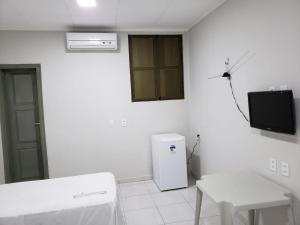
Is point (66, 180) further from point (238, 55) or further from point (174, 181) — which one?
point (238, 55)

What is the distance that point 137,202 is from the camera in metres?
3.46

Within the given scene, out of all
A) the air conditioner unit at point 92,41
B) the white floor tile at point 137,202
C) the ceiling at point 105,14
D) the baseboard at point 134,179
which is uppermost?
the ceiling at point 105,14

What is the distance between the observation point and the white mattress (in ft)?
6.97

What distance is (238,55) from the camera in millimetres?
2740

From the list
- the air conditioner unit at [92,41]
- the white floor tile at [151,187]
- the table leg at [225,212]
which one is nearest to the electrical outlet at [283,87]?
the table leg at [225,212]

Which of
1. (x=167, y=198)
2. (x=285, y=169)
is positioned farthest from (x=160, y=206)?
(x=285, y=169)

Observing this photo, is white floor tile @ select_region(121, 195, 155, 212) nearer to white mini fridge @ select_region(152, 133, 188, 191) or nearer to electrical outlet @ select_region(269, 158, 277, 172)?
white mini fridge @ select_region(152, 133, 188, 191)

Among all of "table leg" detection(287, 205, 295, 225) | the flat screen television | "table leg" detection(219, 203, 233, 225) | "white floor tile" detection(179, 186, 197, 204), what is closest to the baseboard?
"white floor tile" detection(179, 186, 197, 204)

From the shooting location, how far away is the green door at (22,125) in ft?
13.0

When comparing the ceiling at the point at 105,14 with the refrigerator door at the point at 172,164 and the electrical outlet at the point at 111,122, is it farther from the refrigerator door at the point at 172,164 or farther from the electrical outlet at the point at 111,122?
the refrigerator door at the point at 172,164

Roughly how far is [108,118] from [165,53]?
149 centimetres

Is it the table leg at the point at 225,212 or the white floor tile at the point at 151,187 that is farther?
the white floor tile at the point at 151,187

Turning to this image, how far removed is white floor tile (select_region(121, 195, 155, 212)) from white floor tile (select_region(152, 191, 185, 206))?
3.6 inches

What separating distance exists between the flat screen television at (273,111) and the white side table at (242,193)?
1.63 ft
